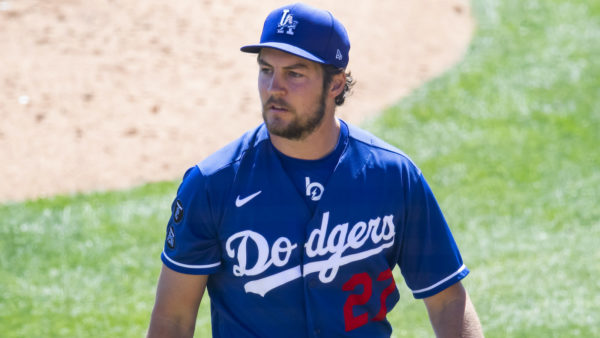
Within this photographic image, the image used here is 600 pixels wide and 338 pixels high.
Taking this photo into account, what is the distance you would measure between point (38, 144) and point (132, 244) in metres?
2.57

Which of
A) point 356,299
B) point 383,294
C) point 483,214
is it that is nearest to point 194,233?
point 356,299

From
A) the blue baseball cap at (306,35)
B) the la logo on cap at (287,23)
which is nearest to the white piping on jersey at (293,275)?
the blue baseball cap at (306,35)

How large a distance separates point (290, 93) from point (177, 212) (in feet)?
2.10

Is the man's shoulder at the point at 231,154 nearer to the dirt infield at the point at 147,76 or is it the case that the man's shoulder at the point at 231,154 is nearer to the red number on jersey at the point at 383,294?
the red number on jersey at the point at 383,294

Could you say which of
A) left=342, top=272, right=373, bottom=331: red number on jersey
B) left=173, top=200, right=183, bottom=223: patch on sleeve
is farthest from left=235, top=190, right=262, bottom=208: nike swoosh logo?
left=342, top=272, right=373, bottom=331: red number on jersey

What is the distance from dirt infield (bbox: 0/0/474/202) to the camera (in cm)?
1076

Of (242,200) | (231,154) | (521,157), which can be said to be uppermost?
(231,154)

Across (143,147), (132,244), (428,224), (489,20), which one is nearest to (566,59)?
(489,20)

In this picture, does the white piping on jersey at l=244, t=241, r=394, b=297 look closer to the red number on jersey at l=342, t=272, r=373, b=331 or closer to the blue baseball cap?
the red number on jersey at l=342, t=272, r=373, b=331

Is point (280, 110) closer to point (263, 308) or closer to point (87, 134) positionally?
point (263, 308)

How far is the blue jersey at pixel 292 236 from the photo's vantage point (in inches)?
136

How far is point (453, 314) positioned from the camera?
12.0 feet

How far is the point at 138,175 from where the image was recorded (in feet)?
34.5

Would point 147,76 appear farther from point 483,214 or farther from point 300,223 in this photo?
point 300,223
